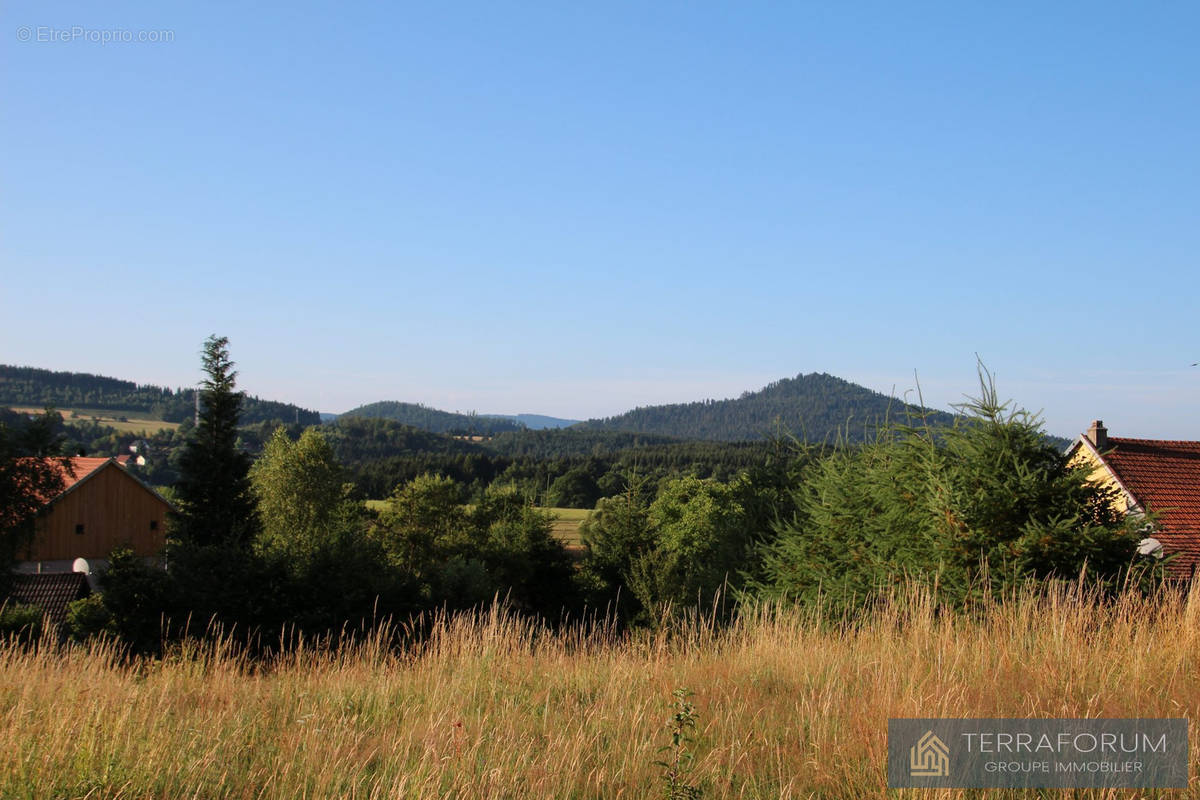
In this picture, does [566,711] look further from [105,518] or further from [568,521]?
[568,521]

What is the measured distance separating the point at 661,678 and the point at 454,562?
34.3m

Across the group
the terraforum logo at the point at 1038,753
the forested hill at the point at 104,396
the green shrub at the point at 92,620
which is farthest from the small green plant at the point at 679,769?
the forested hill at the point at 104,396

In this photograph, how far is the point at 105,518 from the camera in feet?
159

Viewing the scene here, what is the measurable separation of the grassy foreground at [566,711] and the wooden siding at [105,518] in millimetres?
45957

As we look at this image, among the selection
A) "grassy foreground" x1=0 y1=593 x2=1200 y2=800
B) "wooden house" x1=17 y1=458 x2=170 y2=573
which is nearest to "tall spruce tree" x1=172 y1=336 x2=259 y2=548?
"wooden house" x1=17 y1=458 x2=170 y2=573

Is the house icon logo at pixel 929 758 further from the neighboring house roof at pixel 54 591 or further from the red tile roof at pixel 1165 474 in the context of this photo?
the neighboring house roof at pixel 54 591

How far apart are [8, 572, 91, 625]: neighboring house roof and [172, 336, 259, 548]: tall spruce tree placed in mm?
4561

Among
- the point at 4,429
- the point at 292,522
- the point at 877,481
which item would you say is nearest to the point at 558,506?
the point at 292,522

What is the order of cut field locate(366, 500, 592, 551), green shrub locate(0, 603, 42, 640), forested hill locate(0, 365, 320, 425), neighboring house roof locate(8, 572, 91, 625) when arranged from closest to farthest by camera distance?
green shrub locate(0, 603, 42, 640) → neighboring house roof locate(8, 572, 91, 625) → cut field locate(366, 500, 592, 551) → forested hill locate(0, 365, 320, 425)

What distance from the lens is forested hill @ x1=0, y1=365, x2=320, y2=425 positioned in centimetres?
14938

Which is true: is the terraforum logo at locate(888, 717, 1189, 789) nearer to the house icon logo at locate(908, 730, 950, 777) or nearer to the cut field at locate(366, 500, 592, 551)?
the house icon logo at locate(908, 730, 950, 777)

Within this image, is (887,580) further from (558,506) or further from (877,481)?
(558,506)

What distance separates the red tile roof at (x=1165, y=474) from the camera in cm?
2264

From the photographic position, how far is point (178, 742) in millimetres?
3830
